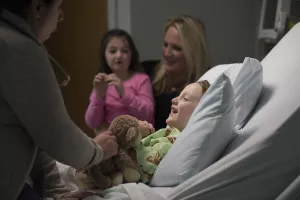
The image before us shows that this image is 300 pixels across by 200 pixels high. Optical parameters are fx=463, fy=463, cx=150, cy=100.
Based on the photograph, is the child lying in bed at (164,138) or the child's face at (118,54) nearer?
the child lying in bed at (164,138)

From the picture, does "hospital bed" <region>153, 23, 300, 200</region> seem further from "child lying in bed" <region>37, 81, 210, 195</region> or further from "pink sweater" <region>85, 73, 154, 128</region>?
"pink sweater" <region>85, 73, 154, 128</region>

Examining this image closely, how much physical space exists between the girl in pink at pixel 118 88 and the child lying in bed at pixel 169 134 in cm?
74

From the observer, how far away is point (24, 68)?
98 centimetres

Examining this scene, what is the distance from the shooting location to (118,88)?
2.31m

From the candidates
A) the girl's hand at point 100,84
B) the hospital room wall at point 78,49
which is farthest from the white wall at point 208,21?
the girl's hand at point 100,84

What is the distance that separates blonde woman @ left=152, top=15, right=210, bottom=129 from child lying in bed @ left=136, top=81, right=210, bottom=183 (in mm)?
736

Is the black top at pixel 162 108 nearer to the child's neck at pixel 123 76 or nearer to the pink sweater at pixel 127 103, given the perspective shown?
the pink sweater at pixel 127 103

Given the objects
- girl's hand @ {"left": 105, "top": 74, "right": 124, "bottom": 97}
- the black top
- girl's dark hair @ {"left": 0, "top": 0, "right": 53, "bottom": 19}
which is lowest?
the black top

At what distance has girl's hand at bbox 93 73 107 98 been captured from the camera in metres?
2.32

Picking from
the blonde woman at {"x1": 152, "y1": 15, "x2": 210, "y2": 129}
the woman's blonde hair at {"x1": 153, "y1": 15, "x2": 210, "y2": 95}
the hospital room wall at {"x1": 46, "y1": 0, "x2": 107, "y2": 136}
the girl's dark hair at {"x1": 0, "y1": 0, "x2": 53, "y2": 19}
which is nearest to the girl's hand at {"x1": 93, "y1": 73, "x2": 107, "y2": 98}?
the blonde woman at {"x1": 152, "y1": 15, "x2": 210, "y2": 129}

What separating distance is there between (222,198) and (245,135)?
214mm

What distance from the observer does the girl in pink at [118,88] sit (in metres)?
2.34

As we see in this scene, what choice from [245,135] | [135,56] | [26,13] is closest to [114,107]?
[135,56]

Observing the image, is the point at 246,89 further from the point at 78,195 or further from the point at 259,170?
the point at 78,195
